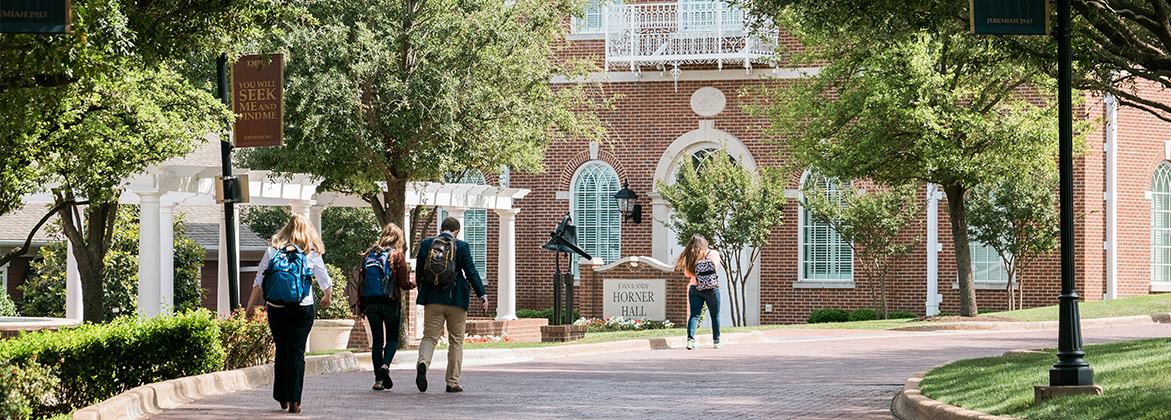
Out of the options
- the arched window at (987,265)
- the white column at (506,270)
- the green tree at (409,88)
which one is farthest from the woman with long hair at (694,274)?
the arched window at (987,265)

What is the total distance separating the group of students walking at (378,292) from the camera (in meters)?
8.92

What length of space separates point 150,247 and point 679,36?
557 inches

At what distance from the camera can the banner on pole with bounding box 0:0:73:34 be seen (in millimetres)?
7434

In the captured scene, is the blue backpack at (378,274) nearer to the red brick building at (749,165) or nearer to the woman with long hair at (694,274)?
the woman with long hair at (694,274)

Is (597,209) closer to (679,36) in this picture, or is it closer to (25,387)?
(679,36)

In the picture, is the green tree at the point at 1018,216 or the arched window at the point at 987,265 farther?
the arched window at the point at 987,265

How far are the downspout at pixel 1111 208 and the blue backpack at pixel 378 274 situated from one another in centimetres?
2175

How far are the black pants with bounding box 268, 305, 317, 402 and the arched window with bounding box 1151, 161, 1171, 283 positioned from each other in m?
24.9

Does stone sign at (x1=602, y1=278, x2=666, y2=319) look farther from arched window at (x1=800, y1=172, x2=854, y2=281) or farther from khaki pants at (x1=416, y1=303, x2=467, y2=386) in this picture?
khaki pants at (x1=416, y1=303, x2=467, y2=386)

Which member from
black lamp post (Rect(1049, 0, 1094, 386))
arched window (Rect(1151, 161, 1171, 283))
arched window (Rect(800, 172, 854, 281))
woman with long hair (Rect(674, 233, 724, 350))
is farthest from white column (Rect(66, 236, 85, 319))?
arched window (Rect(1151, 161, 1171, 283))

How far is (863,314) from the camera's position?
2834 centimetres

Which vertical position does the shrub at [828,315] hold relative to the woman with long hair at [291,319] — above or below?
below

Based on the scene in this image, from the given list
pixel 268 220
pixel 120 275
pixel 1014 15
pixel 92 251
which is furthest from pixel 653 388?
pixel 268 220

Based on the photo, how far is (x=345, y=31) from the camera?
16.2 m
